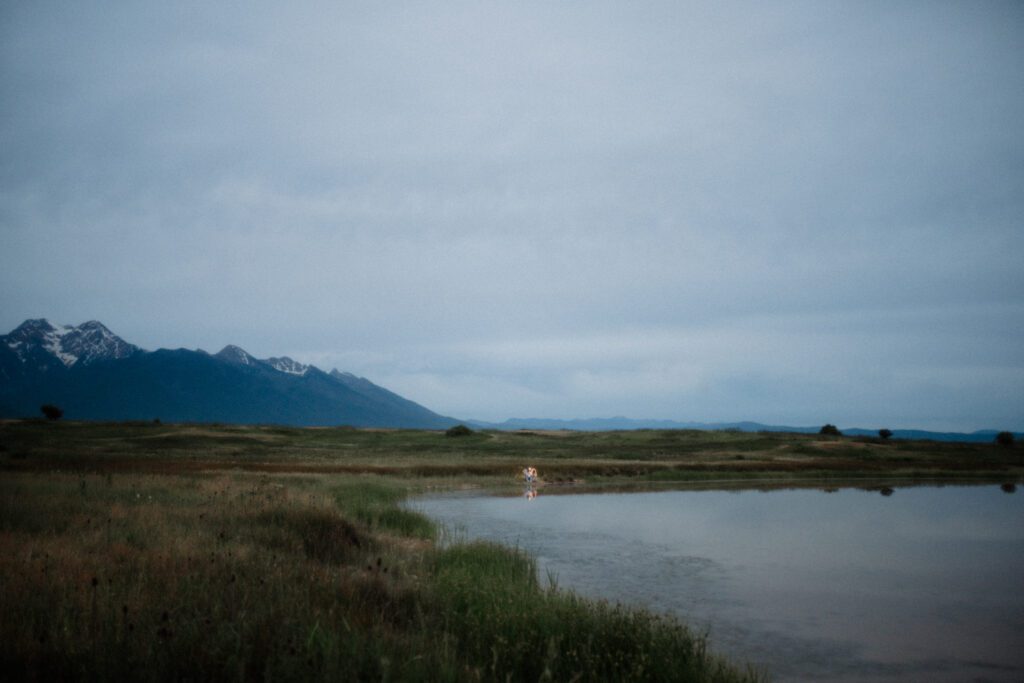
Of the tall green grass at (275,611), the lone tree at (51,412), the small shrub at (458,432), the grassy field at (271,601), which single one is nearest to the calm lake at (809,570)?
the grassy field at (271,601)

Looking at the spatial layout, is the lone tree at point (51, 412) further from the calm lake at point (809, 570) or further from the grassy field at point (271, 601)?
the calm lake at point (809, 570)

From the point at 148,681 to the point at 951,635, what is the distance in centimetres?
1406

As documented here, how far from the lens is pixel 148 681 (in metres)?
5.79

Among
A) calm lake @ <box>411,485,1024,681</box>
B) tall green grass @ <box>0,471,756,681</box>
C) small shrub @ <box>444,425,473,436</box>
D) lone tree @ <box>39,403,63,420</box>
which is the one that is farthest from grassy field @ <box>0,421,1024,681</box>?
lone tree @ <box>39,403,63,420</box>

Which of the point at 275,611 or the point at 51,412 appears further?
the point at 51,412

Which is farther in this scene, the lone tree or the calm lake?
the lone tree

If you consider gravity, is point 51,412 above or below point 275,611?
below

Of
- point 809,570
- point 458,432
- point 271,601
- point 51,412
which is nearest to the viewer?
point 271,601

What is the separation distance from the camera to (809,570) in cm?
1883

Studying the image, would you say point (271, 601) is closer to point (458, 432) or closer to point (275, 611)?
point (275, 611)

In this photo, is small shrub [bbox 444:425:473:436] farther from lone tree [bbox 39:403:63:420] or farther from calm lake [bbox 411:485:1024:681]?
lone tree [bbox 39:403:63:420]

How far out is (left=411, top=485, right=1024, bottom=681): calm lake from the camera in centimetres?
1174

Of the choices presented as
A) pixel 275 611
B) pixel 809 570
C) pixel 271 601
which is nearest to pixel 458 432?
pixel 809 570

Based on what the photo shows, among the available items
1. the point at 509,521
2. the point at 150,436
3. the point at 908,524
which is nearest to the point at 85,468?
the point at 509,521
